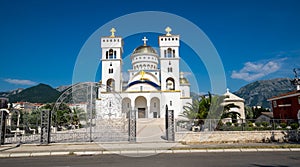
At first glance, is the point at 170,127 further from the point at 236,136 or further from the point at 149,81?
the point at 149,81

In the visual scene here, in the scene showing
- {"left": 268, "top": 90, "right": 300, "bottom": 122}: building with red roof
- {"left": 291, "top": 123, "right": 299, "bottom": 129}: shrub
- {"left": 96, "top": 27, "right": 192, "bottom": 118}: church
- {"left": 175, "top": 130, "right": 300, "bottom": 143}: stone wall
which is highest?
{"left": 96, "top": 27, "right": 192, "bottom": 118}: church

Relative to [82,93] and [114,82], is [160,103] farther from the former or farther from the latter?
[82,93]

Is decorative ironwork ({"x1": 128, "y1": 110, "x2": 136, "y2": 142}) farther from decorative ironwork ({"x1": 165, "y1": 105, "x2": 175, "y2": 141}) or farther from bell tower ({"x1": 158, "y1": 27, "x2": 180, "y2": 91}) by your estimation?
bell tower ({"x1": 158, "y1": 27, "x2": 180, "y2": 91})

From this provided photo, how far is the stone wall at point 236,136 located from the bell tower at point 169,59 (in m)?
29.9

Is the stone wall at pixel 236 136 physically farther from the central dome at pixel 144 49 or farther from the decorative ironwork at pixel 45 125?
the central dome at pixel 144 49

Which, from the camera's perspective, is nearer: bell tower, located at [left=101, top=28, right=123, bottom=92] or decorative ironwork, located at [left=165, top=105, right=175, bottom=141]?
decorative ironwork, located at [left=165, top=105, right=175, bottom=141]

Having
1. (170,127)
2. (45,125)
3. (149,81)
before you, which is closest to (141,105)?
(149,81)

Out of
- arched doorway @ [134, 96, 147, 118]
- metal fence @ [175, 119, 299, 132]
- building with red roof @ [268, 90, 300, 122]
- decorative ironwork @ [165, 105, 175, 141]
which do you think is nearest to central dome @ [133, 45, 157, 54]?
arched doorway @ [134, 96, 147, 118]

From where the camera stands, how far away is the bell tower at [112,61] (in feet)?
141

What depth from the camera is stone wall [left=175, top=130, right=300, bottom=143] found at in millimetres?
13344

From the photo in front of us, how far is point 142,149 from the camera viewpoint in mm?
11000

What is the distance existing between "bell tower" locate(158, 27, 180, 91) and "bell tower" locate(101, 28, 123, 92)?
8.15 meters

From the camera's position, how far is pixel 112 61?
143 ft

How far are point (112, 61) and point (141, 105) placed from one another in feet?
Answer: 33.8
